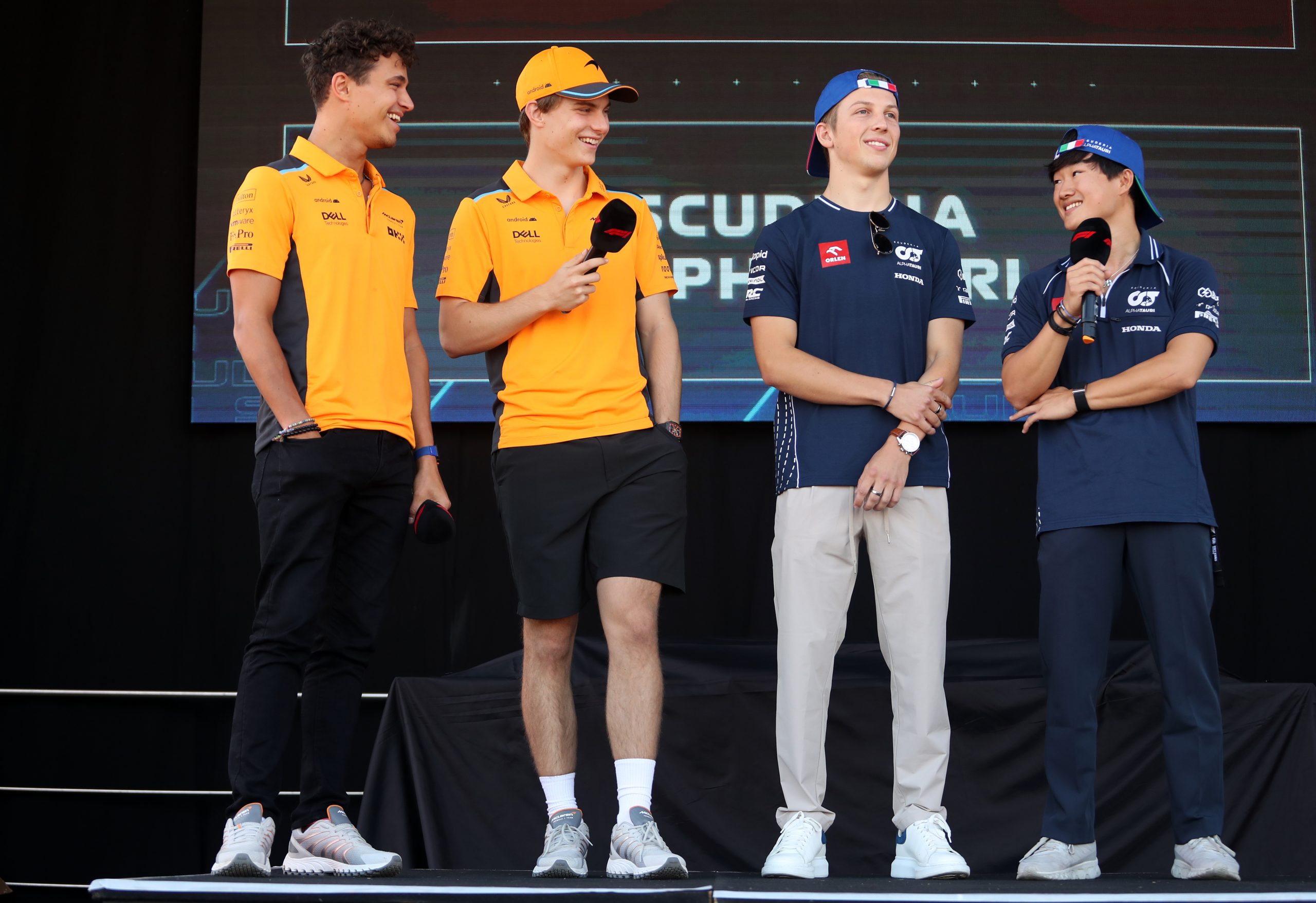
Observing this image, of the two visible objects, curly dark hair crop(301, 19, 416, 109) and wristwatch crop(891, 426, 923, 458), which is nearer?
Result: wristwatch crop(891, 426, 923, 458)

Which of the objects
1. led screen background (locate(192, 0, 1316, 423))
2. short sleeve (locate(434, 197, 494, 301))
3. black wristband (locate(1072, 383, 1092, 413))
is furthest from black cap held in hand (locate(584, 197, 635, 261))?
led screen background (locate(192, 0, 1316, 423))

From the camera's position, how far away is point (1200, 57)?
4.37 meters

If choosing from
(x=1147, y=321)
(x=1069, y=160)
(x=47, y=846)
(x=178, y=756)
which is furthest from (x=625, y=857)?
(x=47, y=846)

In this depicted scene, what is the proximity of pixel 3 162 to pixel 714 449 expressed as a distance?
2723 millimetres

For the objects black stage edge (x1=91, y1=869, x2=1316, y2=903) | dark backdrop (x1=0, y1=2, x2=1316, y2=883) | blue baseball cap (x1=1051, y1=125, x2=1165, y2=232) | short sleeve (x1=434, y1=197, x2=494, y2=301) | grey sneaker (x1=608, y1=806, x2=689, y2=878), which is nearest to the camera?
black stage edge (x1=91, y1=869, x2=1316, y2=903)

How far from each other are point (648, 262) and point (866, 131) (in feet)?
1.77

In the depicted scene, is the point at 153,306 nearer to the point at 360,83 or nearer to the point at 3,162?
the point at 3,162

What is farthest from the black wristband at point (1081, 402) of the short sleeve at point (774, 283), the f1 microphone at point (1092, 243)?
the short sleeve at point (774, 283)

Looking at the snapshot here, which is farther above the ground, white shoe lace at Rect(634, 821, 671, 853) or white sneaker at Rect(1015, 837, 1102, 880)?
white shoe lace at Rect(634, 821, 671, 853)

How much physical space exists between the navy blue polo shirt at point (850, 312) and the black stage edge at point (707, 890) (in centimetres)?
81

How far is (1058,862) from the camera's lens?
2.33 metres

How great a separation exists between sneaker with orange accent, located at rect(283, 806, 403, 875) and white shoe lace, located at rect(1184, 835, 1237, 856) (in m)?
1.50

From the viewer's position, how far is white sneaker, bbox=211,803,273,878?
2164 mm

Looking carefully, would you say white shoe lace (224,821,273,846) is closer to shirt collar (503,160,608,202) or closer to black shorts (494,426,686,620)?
black shorts (494,426,686,620)
